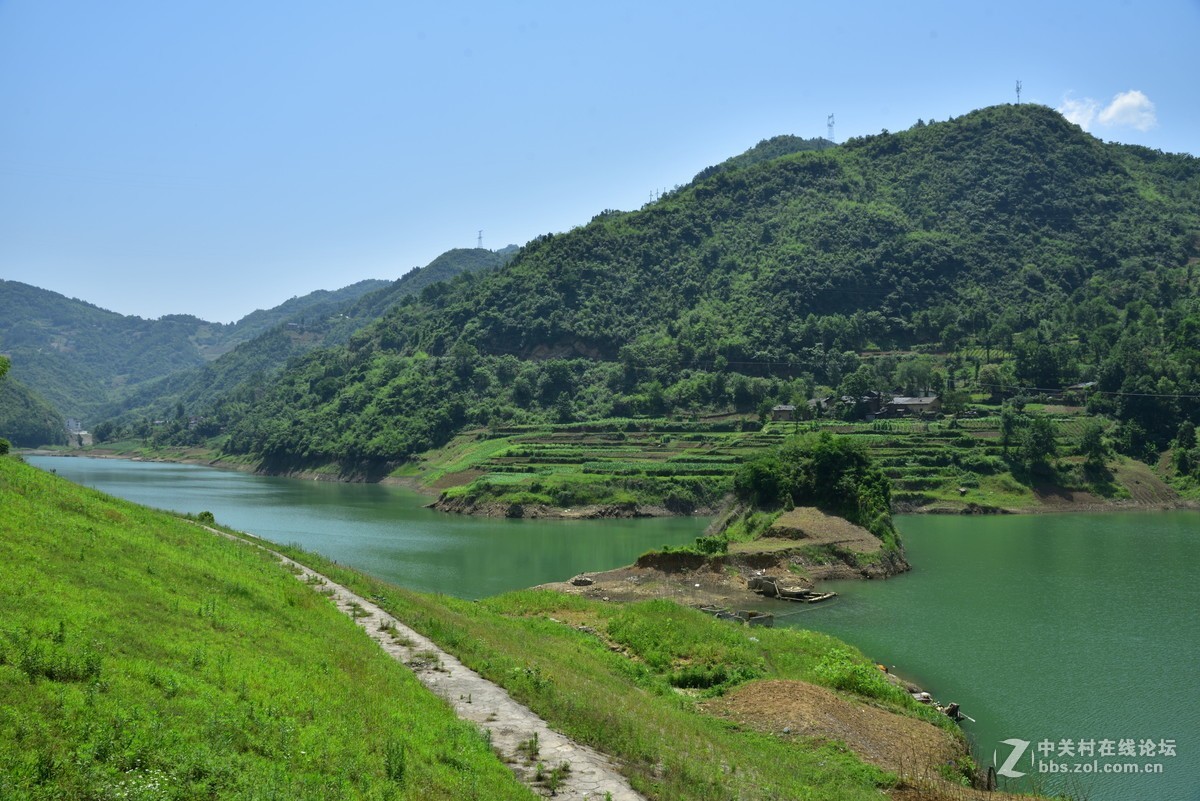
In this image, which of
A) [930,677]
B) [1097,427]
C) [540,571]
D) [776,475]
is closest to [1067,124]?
[1097,427]

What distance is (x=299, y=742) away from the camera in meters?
10.9

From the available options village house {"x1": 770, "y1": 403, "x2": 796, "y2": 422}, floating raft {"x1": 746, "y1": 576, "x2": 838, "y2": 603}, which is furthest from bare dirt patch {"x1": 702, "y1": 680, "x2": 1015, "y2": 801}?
village house {"x1": 770, "y1": 403, "x2": 796, "y2": 422}

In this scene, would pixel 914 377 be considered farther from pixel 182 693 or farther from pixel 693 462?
pixel 182 693

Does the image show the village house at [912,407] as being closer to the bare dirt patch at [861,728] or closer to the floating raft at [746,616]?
the floating raft at [746,616]

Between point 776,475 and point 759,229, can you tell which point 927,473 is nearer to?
point 776,475

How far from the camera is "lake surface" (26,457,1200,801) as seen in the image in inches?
920

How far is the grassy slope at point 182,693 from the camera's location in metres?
9.11

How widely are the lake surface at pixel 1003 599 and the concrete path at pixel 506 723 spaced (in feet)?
34.8

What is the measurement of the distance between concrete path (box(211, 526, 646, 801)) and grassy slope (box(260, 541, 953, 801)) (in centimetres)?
35

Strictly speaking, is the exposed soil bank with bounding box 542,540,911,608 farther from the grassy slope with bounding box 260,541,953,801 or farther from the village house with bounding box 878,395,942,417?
the village house with bounding box 878,395,942,417

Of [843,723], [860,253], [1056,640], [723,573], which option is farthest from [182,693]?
[860,253]

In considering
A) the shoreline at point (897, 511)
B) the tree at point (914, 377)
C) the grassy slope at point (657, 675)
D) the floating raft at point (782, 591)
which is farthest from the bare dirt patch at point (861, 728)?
the tree at point (914, 377)

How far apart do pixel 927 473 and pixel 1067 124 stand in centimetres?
12566

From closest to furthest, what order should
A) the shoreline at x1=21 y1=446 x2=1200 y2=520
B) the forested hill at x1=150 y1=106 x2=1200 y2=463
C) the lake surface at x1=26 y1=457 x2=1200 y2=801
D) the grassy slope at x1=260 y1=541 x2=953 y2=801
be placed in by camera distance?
the grassy slope at x1=260 y1=541 x2=953 y2=801, the lake surface at x1=26 y1=457 x2=1200 y2=801, the shoreline at x1=21 y1=446 x2=1200 y2=520, the forested hill at x1=150 y1=106 x2=1200 y2=463
